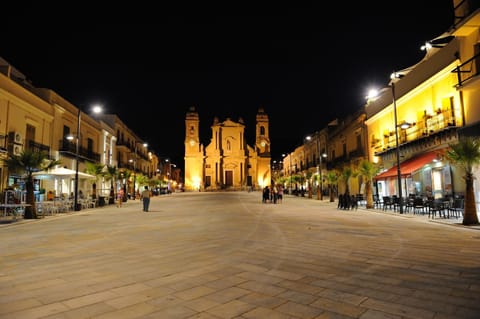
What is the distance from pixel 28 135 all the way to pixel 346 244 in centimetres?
2193

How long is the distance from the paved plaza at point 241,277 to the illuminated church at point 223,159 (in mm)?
66028

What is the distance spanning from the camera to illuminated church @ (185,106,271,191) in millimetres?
75312

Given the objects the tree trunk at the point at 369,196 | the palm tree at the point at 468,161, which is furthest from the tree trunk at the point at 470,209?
the tree trunk at the point at 369,196

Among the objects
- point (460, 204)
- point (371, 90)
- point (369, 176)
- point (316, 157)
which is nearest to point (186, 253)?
point (460, 204)

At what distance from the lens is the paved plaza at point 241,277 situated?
365 centimetres

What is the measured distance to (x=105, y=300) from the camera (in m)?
3.97

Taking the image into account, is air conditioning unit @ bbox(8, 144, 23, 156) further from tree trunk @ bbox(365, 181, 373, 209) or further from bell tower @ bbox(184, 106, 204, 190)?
bell tower @ bbox(184, 106, 204, 190)

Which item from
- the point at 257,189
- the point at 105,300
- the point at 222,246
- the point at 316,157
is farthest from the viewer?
the point at 257,189

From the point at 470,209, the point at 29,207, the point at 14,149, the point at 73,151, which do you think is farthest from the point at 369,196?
the point at 73,151

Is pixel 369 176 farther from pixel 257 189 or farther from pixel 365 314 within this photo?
pixel 257 189

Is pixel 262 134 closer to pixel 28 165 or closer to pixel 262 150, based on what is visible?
pixel 262 150

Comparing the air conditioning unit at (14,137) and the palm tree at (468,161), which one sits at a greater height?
the air conditioning unit at (14,137)

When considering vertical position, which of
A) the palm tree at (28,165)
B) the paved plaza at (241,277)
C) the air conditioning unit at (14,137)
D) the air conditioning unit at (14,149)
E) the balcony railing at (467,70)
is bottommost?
the paved plaza at (241,277)

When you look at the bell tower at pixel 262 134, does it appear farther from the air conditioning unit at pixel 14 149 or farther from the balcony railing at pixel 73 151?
the air conditioning unit at pixel 14 149
